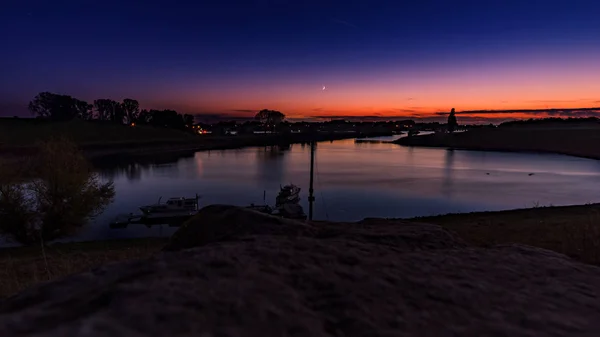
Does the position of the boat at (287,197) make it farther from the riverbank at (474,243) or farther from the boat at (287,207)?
the riverbank at (474,243)

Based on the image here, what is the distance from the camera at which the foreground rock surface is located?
1907 millimetres

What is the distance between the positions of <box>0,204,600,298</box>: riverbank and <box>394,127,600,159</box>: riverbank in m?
98.7

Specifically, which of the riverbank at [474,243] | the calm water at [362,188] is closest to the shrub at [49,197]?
the calm water at [362,188]

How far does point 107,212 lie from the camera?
38031 millimetres

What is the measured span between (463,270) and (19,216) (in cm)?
3008

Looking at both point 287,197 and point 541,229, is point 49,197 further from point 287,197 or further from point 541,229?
point 541,229

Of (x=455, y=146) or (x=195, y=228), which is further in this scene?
(x=455, y=146)

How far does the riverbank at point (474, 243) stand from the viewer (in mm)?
9820

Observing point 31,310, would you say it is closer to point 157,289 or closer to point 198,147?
point 157,289

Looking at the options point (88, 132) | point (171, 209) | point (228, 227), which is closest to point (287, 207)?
point (171, 209)

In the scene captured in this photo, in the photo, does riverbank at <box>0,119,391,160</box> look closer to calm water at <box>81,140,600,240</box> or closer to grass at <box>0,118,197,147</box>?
grass at <box>0,118,197,147</box>

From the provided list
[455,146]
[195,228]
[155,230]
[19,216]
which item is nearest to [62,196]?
[19,216]

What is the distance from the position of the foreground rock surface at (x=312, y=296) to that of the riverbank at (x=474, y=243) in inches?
221

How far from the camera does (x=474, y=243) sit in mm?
9352
